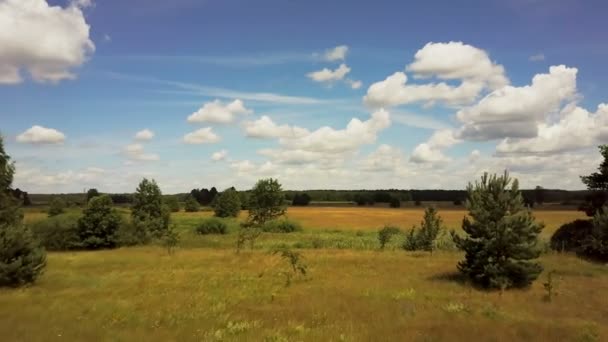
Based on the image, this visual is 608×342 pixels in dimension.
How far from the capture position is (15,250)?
24547 millimetres

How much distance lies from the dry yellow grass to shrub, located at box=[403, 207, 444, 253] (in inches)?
387

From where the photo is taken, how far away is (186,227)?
85562 millimetres

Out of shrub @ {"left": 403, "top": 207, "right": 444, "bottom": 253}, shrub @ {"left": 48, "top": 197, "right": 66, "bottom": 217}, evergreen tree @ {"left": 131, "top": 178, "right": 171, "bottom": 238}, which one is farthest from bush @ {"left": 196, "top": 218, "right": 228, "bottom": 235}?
shrub @ {"left": 403, "top": 207, "right": 444, "bottom": 253}

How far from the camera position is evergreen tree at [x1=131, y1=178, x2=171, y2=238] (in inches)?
2292

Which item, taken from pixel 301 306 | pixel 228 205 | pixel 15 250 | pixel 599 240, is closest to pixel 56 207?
pixel 228 205

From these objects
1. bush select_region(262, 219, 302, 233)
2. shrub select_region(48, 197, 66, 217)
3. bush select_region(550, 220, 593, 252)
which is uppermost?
shrub select_region(48, 197, 66, 217)

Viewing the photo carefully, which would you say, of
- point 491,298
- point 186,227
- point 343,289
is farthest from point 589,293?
point 186,227

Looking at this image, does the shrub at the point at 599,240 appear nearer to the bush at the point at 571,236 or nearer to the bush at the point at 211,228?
the bush at the point at 571,236

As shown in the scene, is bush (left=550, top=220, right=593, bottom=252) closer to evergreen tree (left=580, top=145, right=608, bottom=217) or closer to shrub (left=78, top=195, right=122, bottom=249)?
evergreen tree (left=580, top=145, right=608, bottom=217)

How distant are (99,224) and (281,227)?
37.0m

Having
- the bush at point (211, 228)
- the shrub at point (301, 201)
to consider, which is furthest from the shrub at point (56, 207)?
the shrub at point (301, 201)

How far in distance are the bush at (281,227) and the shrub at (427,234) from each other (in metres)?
38.8

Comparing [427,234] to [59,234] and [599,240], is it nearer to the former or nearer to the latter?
[599,240]

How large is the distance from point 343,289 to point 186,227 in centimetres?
6696
